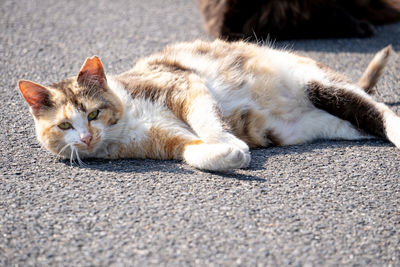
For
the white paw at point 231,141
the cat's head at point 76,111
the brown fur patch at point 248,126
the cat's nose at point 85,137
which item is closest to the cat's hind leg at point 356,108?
the brown fur patch at point 248,126

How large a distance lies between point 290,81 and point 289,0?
1989mm

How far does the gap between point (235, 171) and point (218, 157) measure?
0.64 feet

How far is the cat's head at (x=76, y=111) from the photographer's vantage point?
2924 mm

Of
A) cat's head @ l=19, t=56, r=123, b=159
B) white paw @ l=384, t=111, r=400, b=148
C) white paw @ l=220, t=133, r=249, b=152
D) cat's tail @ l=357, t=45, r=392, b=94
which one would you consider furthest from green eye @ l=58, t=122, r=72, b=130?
cat's tail @ l=357, t=45, r=392, b=94

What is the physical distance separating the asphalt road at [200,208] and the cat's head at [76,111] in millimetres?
177

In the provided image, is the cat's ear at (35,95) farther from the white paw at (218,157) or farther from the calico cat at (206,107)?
the white paw at (218,157)

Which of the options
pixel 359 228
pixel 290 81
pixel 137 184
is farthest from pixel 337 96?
pixel 137 184

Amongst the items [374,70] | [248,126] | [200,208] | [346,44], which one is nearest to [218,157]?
[200,208]

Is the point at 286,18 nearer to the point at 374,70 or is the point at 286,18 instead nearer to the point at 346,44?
the point at 346,44

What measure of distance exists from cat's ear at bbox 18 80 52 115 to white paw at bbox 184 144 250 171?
39.7 inches

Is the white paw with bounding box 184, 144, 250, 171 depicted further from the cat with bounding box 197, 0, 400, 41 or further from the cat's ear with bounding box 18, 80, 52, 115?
the cat with bounding box 197, 0, 400, 41

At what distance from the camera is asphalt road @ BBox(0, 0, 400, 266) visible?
84.1 inches

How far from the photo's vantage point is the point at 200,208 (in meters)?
2.50

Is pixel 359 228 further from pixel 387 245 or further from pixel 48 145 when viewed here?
pixel 48 145
